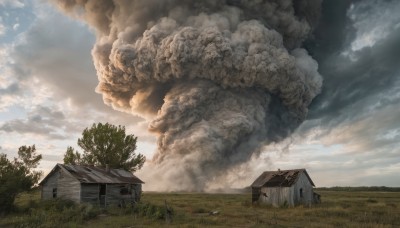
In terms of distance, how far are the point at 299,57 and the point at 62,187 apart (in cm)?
5105

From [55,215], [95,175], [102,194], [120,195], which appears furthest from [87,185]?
[55,215]

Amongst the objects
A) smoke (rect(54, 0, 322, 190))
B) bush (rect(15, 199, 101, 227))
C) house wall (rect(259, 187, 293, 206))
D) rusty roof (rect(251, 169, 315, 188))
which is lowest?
bush (rect(15, 199, 101, 227))

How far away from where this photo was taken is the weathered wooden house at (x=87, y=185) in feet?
113

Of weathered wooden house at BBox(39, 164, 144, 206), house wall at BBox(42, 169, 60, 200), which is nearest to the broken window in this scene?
weathered wooden house at BBox(39, 164, 144, 206)

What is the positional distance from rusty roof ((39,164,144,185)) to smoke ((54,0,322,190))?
2243 centimetres

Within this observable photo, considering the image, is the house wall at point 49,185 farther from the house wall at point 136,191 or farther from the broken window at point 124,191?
the house wall at point 136,191

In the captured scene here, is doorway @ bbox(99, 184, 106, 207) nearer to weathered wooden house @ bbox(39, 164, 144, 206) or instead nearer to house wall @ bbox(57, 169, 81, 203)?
weathered wooden house @ bbox(39, 164, 144, 206)

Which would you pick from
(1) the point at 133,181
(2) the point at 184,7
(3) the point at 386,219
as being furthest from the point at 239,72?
(3) the point at 386,219

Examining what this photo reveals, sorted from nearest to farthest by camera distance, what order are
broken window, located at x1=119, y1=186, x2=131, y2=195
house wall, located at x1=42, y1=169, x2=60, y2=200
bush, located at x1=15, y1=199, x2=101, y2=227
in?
1. bush, located at x1=15, y1=199, x2=101, y2=227
2. house wall, located at x1=42, y1=169, x2=60, y2=200
3. broken window, located at x1=119, y1=186, x2=131, y2=195

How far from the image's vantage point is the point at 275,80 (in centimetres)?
6662

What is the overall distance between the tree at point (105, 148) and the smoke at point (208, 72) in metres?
12.3

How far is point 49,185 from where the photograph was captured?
3688 centimetres

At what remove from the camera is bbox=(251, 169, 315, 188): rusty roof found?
42.0 m

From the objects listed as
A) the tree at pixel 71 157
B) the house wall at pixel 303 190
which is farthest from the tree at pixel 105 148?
the house wall at pixel 303 190
